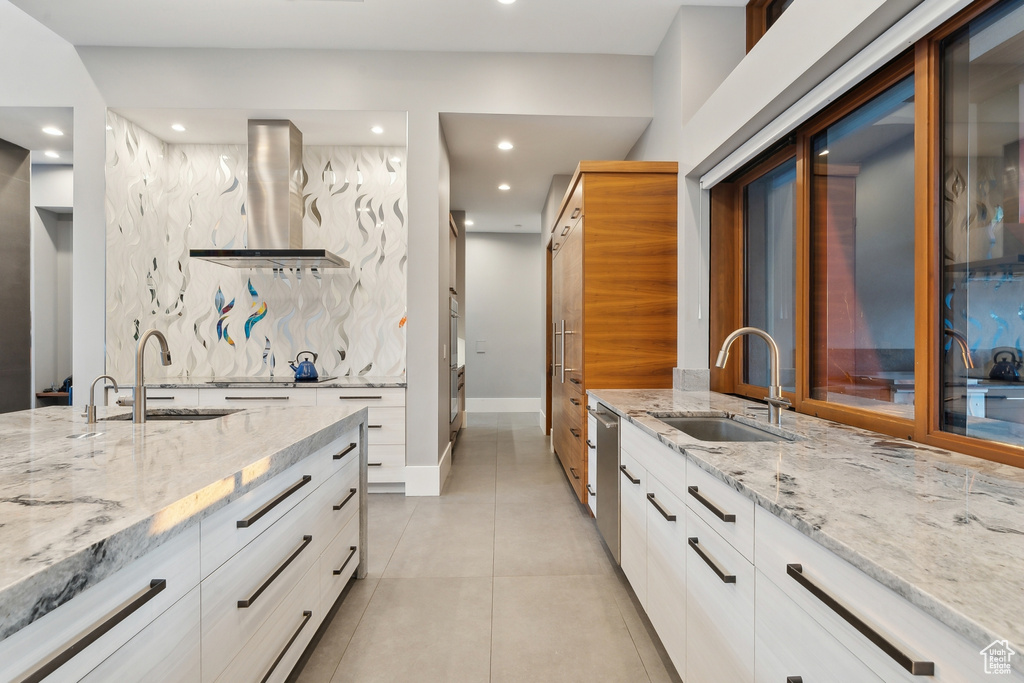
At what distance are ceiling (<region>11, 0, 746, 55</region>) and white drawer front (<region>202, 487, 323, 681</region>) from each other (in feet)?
9.61

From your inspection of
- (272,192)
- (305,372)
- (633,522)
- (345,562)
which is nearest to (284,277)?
(272,192)

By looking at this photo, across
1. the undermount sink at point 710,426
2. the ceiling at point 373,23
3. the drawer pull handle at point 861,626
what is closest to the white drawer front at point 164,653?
the drawer pull handle at point 861,626

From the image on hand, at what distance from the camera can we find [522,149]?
4.14 meters

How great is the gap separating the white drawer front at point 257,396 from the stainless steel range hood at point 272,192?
38.2 inches

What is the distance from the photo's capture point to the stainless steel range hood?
140 inches

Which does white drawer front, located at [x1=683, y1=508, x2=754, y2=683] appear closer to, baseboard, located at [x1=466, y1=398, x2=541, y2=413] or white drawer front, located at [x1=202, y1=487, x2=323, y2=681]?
white drawer front, located at [x1=202, y1=487, x2=323, y2=681]

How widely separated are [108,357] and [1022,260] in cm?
471

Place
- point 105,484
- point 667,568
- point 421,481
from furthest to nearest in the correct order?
point 421,481
point 667,568
point 105,484

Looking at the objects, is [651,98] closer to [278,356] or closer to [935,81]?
[935,81]

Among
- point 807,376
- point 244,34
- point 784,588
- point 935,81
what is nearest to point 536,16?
point 244,34

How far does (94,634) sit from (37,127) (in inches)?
185

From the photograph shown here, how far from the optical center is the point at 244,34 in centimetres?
320

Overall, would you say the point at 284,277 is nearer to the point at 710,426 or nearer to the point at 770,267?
the point at 710,426

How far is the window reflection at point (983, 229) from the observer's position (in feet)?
3.94
